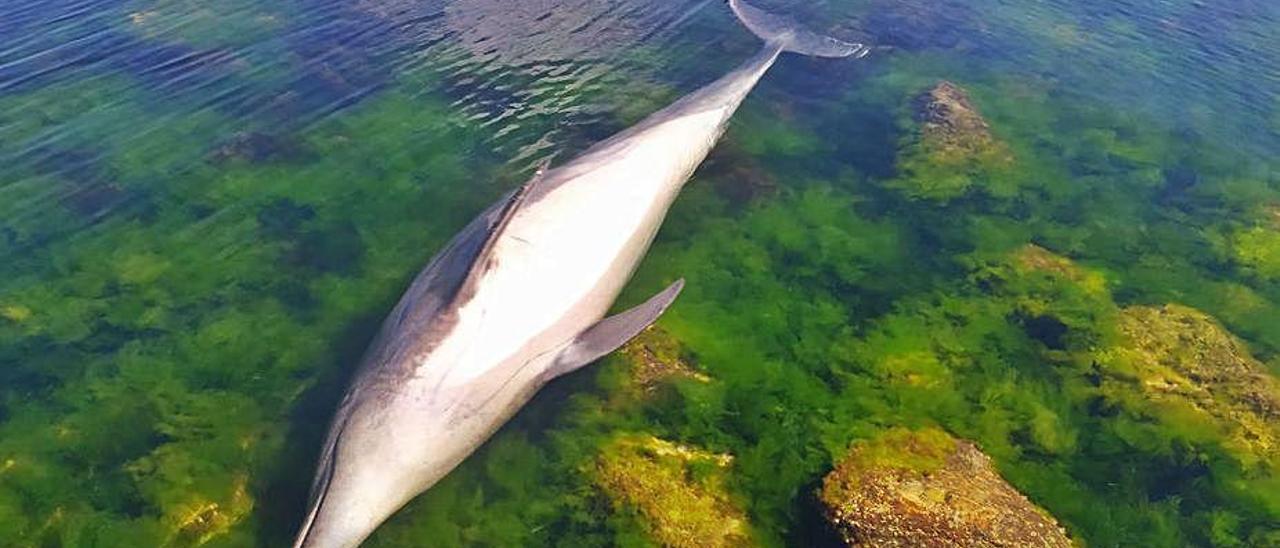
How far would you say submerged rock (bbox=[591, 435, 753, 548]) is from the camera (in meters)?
6.75

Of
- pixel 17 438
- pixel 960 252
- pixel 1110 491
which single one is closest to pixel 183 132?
pixel 17 438

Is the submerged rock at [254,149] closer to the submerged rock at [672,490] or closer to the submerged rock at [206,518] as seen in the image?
the submerged rock at [206,518]

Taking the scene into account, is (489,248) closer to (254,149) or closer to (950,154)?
(254,149)

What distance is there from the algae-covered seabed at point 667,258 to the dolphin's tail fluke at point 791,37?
1.27 ft

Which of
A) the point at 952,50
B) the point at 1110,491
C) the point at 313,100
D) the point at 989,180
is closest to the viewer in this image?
the point at 1110,491

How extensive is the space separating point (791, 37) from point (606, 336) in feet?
28.3

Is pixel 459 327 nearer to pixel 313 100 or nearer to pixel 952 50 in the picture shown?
pixel 313 100

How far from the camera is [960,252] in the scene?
10219 millimetres

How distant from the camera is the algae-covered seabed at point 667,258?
7184 mm

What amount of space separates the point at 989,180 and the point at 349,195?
880 centimetres

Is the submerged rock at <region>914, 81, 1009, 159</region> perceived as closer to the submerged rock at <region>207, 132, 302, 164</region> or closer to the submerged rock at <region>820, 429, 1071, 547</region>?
the submerged rock at <region>820, 429, 1071, 547</region>

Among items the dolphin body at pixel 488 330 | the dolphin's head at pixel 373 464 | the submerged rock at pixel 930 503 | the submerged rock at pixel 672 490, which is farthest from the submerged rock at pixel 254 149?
the submerged rock at pixel 930 503

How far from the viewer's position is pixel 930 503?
253 inches

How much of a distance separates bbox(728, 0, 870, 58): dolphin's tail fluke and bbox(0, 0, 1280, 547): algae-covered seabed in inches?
15.2
